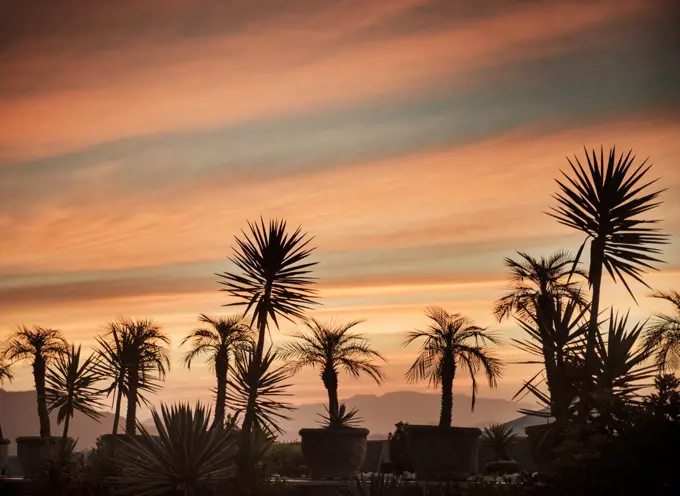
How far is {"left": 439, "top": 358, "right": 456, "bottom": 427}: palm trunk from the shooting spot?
1065 inches

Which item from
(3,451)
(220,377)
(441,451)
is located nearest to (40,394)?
(3,451)

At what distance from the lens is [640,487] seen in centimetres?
1052

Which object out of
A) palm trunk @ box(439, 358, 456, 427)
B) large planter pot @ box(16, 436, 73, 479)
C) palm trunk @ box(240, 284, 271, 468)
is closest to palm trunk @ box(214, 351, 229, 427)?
large planter pot @ box(16, 436, 73, 479)

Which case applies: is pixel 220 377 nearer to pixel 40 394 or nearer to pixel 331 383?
pixel 331 383

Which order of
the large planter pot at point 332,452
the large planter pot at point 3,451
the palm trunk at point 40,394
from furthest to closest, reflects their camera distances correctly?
the palm trunk at point 40,394
the large planter pot at point 3,451
the large planter pot at point 332,452

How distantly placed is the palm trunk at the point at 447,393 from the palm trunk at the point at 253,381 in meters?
8.76

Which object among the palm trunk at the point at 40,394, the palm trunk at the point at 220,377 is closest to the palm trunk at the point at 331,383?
the palm trunk at the point at 220,377

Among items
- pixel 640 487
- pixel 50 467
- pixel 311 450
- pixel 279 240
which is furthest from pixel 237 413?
pixel 640 487

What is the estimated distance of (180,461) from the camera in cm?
1576

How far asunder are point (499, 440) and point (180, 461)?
37.0ft

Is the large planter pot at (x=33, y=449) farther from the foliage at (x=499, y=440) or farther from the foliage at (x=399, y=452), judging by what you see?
the foliage at (x=499, y=440)

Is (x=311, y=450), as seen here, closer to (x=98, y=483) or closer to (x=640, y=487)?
(x=98, y=483)

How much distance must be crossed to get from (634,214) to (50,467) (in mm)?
13761

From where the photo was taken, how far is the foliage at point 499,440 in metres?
24.8
